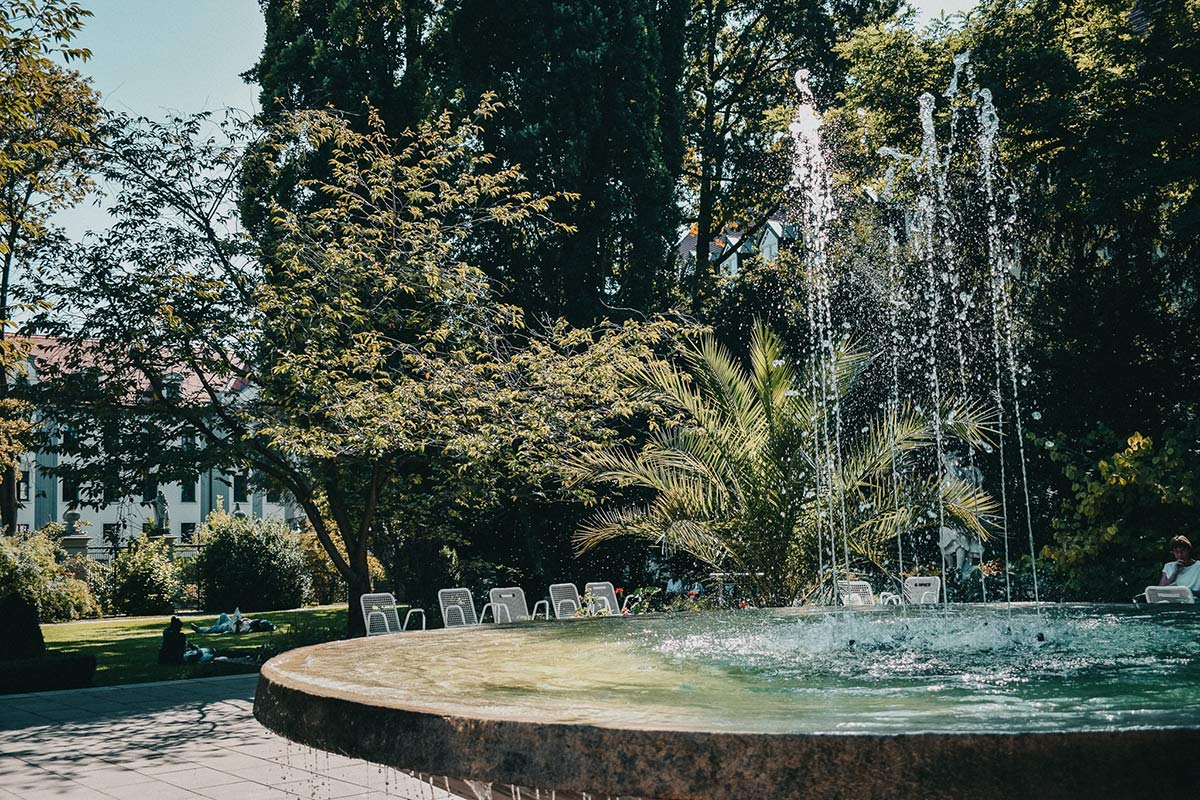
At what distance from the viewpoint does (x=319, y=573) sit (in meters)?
33.3

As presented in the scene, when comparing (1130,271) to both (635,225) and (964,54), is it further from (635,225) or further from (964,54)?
(635,225)

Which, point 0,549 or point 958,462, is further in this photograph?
point 958,462

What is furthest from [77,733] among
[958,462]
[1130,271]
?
[1130,271]

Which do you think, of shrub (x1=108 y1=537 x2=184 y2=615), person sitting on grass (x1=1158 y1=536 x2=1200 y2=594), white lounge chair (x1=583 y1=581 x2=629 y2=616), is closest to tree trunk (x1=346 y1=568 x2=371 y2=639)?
white lounge chair (x1=583 y1=581 x2=629 y2=616)

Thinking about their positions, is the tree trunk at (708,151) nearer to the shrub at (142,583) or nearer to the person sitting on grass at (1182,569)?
the person sitting on grass at (1182,569)

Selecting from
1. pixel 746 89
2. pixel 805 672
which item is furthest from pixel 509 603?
pixel 746 89

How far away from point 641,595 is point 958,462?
7207 millimetres

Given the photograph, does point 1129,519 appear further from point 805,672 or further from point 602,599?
point 805,672

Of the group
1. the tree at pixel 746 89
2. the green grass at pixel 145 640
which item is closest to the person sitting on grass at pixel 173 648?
the green grass at pixel 145 640

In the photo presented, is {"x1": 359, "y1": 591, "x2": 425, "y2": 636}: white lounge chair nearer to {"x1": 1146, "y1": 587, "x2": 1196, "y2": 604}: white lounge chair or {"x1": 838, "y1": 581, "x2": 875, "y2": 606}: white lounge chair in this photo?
{"x1": 838, "y1": 581, "x2": 875, "y2": 606}: white lounge chair

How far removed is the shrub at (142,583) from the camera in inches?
1246

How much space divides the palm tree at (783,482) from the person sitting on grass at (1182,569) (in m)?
2.06

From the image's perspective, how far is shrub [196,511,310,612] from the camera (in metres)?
31.5

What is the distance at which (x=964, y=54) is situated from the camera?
1894cm
